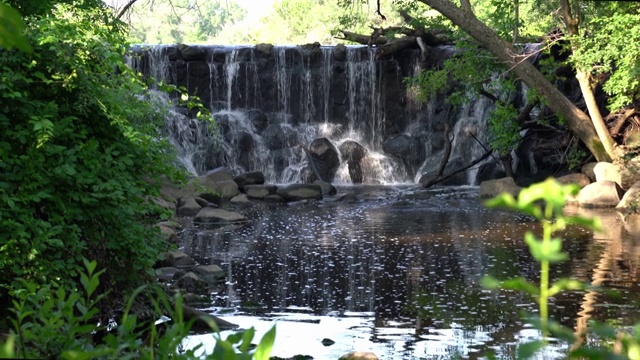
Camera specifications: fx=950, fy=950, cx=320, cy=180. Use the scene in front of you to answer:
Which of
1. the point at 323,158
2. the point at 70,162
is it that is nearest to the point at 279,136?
the point at 323,158

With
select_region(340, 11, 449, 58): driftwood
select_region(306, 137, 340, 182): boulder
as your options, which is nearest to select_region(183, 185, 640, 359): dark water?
select_region(306, 137, 340, 182): boulder

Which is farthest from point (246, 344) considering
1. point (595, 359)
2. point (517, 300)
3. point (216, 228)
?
point (216, 228)

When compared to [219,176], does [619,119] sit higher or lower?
higher

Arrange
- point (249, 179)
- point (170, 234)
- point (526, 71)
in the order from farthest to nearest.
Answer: point (249, 179) → point (526, 71) → point (170, 234)

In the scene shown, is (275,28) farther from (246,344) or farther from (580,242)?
(246,344)

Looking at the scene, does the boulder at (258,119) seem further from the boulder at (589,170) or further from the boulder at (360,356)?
the boulder at (360,356)

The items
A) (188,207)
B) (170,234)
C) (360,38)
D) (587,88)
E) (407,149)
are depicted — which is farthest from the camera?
(407,149)

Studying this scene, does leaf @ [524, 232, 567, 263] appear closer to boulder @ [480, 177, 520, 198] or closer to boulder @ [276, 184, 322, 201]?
boulder @ [480, 177, 520, 198]

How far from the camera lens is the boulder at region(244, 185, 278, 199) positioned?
2280cm

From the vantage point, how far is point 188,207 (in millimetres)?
20234

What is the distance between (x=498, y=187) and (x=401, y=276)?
9.97 metres

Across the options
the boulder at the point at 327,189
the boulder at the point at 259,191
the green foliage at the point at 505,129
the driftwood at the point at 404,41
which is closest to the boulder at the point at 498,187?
the green foliage at the point at 505,129

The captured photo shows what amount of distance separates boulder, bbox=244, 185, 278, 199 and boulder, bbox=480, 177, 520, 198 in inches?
199

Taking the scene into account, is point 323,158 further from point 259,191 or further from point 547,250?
point 547,250
